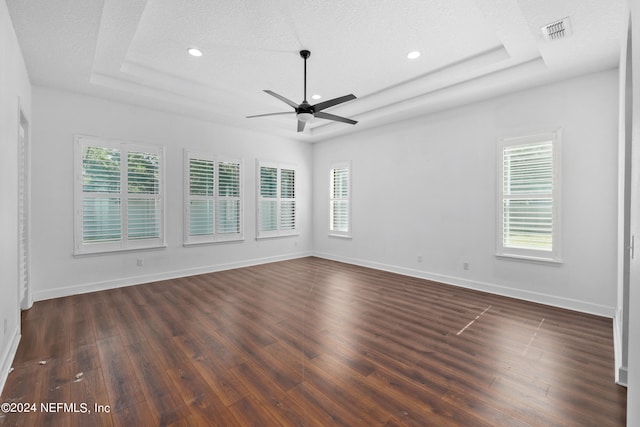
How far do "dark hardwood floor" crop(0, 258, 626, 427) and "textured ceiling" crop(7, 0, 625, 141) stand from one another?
2950mm

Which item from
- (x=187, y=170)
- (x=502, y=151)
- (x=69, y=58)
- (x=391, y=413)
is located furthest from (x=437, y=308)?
(x=69, y=58)

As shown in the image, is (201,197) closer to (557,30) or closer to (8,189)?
(8,189)

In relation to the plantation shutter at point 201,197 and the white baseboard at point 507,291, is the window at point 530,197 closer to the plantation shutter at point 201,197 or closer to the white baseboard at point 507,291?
the white baseboard at point 507,291

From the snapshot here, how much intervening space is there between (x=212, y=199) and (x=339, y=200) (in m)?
2.83

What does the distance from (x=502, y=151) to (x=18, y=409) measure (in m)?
5.61

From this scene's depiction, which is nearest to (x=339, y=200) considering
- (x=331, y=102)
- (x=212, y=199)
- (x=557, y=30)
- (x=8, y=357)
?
(x=212, y=199)

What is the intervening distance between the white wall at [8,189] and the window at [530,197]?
548 centimetres

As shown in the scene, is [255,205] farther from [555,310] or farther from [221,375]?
[555,310]

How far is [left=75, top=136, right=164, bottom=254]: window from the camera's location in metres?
4.38

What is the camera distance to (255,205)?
21.0ft

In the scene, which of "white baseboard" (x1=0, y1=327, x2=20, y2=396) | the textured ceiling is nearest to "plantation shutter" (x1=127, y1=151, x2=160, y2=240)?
the textured ceiling

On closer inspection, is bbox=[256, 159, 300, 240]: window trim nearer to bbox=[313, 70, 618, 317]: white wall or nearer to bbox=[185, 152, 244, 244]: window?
bbox=[185, 152, 244, 244]: window

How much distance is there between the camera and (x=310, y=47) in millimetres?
3404

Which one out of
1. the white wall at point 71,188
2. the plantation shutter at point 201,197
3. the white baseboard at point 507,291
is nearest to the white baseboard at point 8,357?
the white wall at point 71,188
